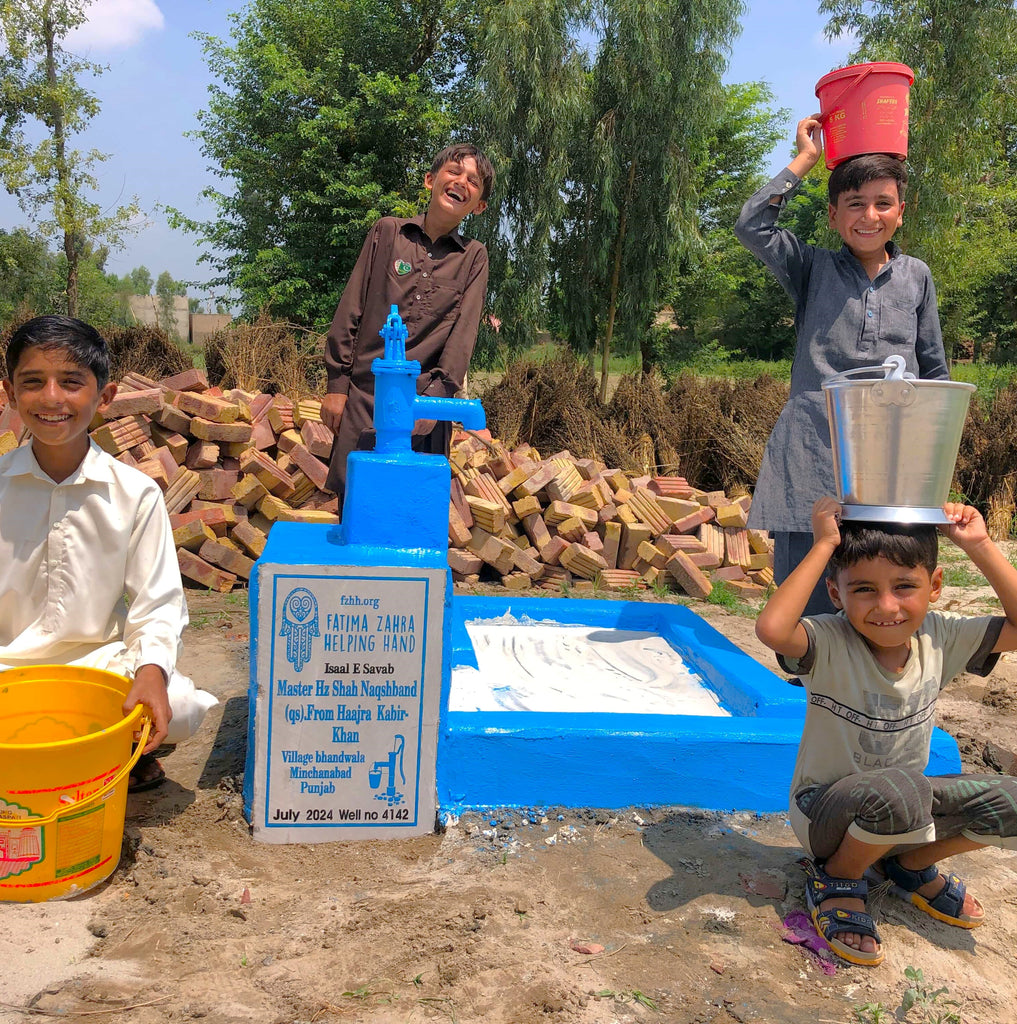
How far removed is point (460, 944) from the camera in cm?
181

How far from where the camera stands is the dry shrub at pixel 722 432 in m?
7.16

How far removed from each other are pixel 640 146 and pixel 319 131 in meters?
6.20

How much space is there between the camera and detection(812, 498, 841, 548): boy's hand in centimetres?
184

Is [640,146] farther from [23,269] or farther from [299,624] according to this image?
[299,624]

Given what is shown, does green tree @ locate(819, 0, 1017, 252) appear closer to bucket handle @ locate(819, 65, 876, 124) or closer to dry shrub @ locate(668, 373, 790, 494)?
dry shrub @ locate(668, 373, 790, 494)

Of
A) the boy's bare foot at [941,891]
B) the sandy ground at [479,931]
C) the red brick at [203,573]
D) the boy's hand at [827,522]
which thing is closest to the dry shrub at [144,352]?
the red brick at [203,573]

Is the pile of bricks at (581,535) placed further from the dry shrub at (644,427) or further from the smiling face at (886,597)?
the smiling face at (886,597)

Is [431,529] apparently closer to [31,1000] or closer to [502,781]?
[502,781]

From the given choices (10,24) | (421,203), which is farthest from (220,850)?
(10,24)

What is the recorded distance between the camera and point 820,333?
276cm

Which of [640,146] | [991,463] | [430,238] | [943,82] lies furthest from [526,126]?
[430,238]

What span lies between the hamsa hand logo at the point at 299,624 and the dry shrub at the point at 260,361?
4563 millimetres

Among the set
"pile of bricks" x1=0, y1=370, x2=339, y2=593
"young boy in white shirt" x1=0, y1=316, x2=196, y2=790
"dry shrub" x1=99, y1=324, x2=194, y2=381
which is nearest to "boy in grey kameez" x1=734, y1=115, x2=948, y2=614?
"young boy in white shirt" x1=0, y1=316, x2=196, y2=790

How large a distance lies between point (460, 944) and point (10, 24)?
17.7m
